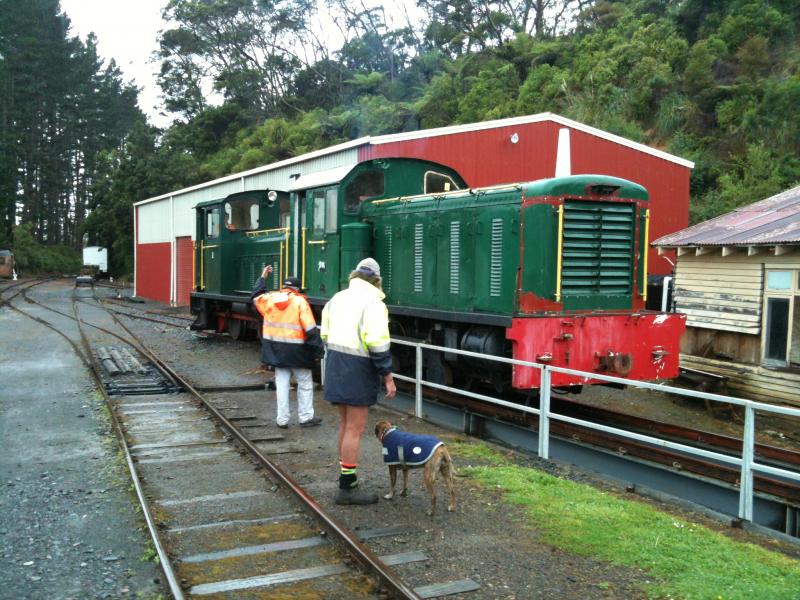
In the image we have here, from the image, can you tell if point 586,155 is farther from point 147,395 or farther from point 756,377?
point 147,395

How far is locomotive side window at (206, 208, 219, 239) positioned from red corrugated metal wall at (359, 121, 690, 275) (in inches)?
148

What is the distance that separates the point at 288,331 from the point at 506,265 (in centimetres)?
263

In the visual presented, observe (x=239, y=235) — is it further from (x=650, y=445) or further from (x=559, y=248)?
(x=650, y=445)

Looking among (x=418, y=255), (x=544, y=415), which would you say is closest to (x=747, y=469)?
(x=544, y=415)

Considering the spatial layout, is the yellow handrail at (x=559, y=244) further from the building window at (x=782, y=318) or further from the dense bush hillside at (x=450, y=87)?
the dense bush hillside at (x=450, y=87)

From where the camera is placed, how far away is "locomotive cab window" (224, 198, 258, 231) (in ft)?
54.3

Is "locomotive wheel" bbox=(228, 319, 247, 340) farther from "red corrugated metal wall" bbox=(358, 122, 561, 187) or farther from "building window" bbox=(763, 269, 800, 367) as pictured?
"building window" bbox=(763, 269, 800, 367)

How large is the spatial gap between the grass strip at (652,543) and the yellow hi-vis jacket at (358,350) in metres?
1.46

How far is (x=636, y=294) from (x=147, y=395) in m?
6.86

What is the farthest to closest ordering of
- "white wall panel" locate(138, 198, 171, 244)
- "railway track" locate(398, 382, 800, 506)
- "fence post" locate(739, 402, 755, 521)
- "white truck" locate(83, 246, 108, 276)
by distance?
"white truck" locate(83, 246, 108, 276), "white wall panel" locate(138, 198, 171, 244), "railway track" locate(398, 382, 800, 506), "fence post" locate(739, 402, 755, 521)

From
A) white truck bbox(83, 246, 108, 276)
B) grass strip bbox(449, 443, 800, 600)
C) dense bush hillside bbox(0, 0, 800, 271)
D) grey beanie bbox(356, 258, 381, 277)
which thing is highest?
dense bush hillside bbox(0, 0, 800, 271)

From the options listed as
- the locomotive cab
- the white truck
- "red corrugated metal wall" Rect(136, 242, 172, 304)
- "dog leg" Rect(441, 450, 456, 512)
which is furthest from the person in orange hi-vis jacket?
the white truck

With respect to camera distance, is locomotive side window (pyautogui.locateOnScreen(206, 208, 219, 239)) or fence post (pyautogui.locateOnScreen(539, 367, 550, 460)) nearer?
fence post (pyautogui.locateOnScreen(539, 367, 550, 460))

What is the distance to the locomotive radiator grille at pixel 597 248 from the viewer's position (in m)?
8.30
